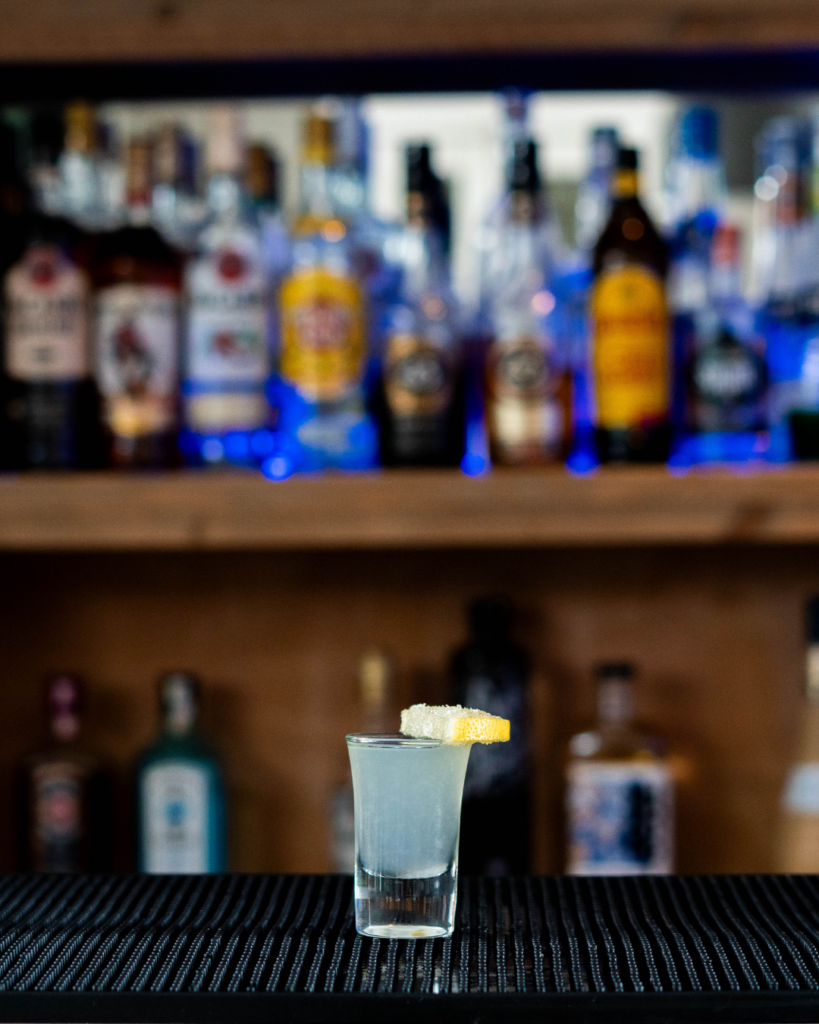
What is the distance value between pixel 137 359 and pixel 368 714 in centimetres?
41

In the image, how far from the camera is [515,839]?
1.05 metres

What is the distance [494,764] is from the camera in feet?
3.40

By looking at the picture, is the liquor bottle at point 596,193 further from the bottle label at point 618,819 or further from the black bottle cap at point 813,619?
the bottle label at point 618,819

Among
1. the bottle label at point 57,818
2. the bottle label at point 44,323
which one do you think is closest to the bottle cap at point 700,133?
the bottle label at point 44,323

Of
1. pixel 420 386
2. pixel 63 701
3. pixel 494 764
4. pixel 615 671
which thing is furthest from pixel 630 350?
pixel 63 701

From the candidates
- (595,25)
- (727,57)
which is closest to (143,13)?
(595,25)

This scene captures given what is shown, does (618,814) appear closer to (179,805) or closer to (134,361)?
(179,805)

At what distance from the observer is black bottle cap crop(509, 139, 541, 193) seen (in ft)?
3.24

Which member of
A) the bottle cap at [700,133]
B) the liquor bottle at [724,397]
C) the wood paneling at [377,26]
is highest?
the wood paneling at [377,26]

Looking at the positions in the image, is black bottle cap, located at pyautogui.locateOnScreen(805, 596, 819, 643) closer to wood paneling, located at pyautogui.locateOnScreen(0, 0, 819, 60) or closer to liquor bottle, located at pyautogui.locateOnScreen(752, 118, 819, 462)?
liquor bottle, located at pyautogui.locateOnScreen(752, 118, 819, 462)

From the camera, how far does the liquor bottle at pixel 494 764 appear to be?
1036mm

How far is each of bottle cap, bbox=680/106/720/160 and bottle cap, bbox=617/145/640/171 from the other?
69 mm

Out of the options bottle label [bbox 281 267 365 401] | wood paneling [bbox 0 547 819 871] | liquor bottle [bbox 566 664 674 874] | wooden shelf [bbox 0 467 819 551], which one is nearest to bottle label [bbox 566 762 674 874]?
liquor bottle [bbox 566 664 674 874]

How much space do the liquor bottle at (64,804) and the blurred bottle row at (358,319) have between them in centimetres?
25
